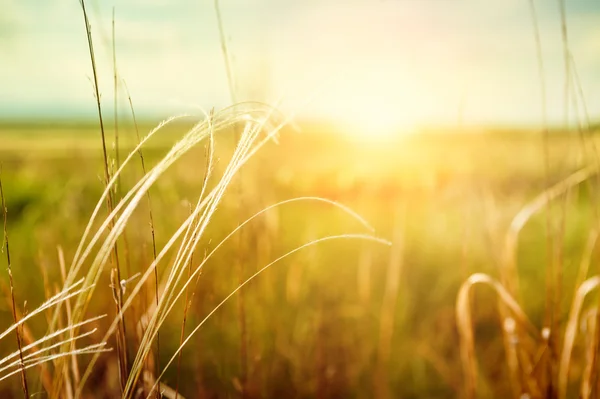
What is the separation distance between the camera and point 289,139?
1924 mm

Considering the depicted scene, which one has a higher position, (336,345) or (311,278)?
(311,278)

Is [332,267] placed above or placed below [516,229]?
below

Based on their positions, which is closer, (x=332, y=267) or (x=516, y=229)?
(x=516, y=229)

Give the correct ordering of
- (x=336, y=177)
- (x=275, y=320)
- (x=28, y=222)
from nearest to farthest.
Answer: (x=275, y=320)
(x=28, y=222)
(x=336, y=177)

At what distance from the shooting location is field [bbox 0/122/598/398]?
1256 millimetres

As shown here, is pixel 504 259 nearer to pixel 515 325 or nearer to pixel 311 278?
pixel 515 325

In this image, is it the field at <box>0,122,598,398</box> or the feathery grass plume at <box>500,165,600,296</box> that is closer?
the feathery grass plume at <box>500,165,600,296</box>

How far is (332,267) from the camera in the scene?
1781 mm

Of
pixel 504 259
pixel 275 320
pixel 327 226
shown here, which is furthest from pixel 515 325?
pixel 327 226

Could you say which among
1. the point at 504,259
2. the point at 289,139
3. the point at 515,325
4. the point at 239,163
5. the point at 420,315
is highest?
the point at 289,139

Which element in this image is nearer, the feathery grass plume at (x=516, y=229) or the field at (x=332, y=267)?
the feathery grass plume at (x=516, y=229)

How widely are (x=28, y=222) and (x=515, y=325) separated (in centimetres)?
158

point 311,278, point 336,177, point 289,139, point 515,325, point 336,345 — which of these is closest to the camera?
point 515,325

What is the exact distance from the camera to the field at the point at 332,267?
1.26 meters
